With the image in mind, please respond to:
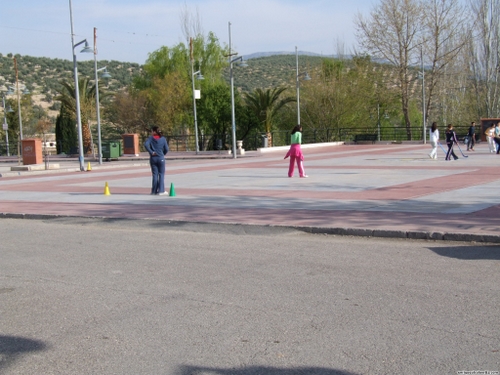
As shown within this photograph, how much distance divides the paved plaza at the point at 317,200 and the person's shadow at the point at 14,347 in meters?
6.41

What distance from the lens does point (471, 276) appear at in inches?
293

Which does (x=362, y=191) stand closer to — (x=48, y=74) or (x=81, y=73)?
(x=81, y=73)

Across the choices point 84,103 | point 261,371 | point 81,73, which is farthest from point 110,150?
point 81,73

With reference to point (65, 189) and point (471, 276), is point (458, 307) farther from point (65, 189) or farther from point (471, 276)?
point (65, 189)

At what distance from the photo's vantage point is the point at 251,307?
250 inches

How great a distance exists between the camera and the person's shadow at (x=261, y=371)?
4629 mm

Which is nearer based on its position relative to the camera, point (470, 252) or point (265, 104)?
point (470, 252)

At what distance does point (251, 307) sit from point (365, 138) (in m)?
48.6

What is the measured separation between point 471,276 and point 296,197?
8.22 meters

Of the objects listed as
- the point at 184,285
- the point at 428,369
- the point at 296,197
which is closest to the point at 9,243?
the point at 184,285

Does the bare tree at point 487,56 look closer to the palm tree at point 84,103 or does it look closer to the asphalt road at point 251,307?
the palm tree at point 84,103

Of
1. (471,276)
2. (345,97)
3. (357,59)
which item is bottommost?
(471,276)

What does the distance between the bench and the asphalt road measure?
143 feet

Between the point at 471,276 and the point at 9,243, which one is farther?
the point at 9,243
